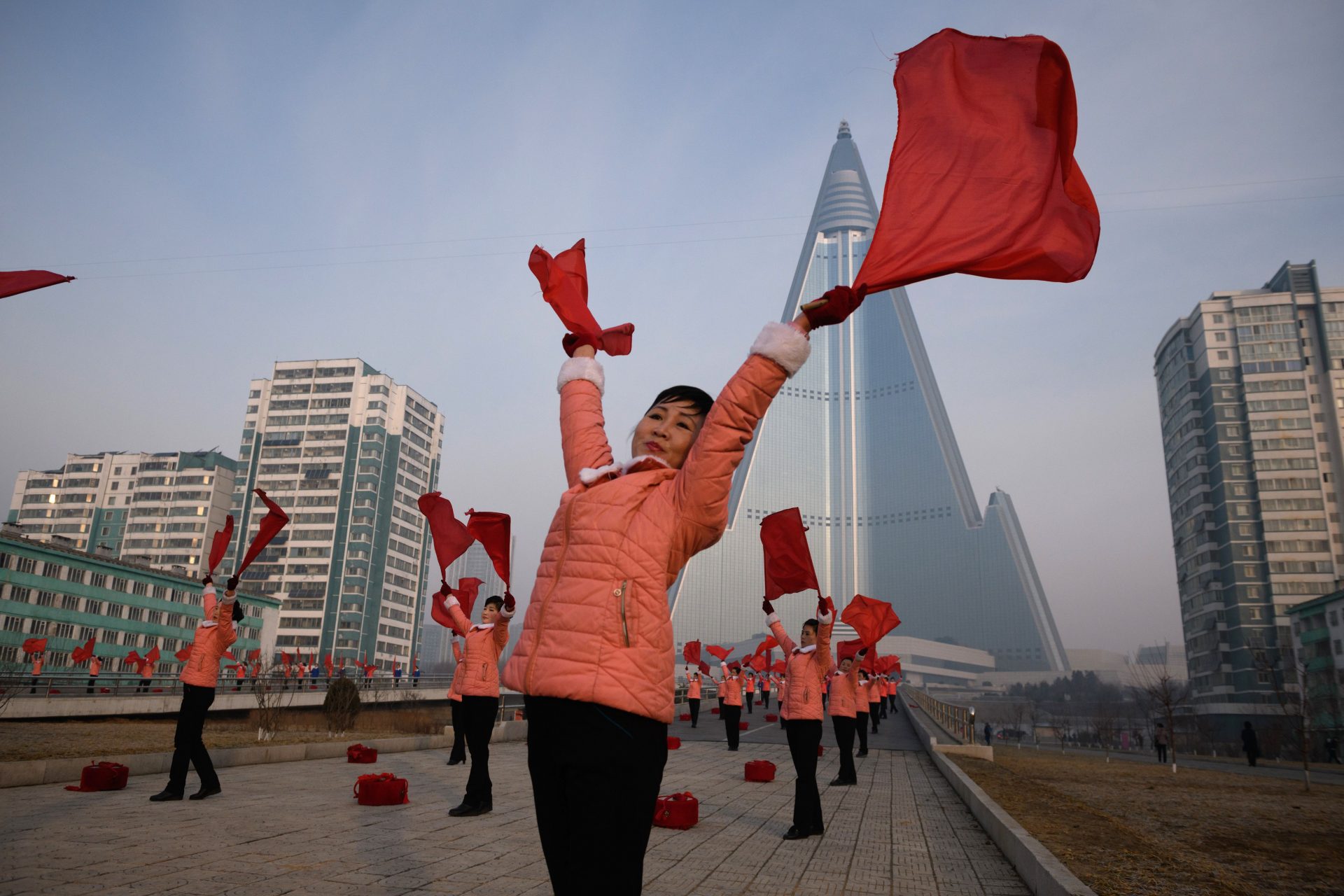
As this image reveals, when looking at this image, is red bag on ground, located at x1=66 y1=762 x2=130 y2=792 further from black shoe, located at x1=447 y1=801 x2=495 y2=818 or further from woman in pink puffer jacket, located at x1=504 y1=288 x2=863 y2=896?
woman in pink puffer jacket, located at x1=504 y1=288 x2=863 y2=896

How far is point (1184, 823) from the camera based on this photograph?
1127cm

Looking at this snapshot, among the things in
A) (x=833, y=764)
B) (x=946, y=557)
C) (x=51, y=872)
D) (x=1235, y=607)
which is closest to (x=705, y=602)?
(x=946, y=557)

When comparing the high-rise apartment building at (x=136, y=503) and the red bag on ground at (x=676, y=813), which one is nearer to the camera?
the red bag on ground at (x=676, y=813)

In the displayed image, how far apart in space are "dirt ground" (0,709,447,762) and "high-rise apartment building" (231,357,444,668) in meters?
73.1

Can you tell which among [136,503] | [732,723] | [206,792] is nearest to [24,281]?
[206,792]

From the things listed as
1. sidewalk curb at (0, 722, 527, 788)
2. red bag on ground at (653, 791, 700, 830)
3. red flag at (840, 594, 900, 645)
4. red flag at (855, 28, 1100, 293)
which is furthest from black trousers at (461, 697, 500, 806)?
red flag at (855, 28, 1100, 293)

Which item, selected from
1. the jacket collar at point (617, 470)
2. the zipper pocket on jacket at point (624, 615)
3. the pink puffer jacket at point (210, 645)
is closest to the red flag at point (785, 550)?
the jacket collar at point (617, 470)

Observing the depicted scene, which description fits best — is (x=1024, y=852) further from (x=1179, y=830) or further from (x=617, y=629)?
(x=1179, y=830)

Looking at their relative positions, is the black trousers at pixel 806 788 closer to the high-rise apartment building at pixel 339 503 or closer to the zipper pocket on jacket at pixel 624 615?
the zipper pocket on jacket at pixel 624 615

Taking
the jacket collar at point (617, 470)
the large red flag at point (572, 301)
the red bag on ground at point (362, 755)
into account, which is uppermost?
the large red flag at point (572, 301)

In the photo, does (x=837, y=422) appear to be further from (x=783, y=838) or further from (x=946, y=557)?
(x=783, y=838)

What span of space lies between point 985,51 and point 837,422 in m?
198

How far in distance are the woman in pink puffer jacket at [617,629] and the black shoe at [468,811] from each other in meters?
6.32

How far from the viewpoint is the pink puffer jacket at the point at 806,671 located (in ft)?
29.8
